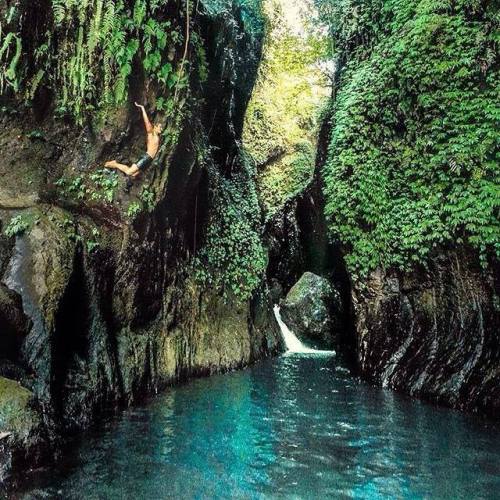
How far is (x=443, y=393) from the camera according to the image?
30.6 feet

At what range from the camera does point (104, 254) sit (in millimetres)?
7984

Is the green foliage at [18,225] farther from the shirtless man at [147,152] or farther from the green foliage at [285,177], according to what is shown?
the green foliage at [285,177]

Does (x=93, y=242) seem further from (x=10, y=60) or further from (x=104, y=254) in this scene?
(x=10, y=60)

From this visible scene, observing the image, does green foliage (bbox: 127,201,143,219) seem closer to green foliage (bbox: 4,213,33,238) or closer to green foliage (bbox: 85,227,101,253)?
green foliage (bbox: 85,227,101,253)

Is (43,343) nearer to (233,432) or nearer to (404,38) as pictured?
(233,432)

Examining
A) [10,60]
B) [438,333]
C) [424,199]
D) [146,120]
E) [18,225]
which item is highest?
[10,60]

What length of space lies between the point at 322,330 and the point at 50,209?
38.3 ft

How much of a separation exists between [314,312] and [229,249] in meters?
5.13

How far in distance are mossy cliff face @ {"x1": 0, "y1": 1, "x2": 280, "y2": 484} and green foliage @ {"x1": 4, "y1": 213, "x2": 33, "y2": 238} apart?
13 mm

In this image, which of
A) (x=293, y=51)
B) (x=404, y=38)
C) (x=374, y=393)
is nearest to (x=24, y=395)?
(x=374, y=393)

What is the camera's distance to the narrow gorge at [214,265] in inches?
235

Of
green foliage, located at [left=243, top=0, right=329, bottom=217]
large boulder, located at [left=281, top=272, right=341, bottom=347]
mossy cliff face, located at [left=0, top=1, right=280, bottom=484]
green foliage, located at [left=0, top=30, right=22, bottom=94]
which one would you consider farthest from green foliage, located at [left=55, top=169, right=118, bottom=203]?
green foliage, located at [left=243, top=0, right=329, bottom=217]

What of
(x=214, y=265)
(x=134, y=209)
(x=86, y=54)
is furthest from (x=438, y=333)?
(x=86, y=54)

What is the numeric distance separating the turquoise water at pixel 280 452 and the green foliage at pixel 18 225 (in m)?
2.94
